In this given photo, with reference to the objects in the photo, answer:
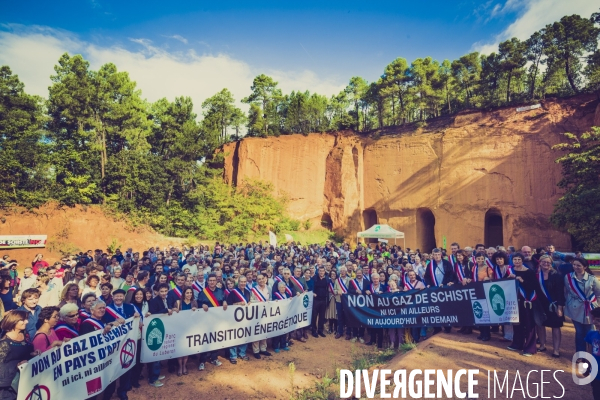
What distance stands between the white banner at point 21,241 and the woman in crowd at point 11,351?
2451 centimetres

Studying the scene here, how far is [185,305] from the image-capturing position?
646 cm

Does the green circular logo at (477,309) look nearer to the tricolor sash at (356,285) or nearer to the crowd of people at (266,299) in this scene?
the crowd of people at (266,299)

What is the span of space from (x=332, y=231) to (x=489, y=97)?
20.4 metres

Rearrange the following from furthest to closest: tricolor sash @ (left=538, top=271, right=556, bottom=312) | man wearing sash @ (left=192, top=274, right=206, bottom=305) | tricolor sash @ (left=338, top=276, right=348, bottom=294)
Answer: tricolor sash @ (left=338, top=276, right=348, bottom=294), man wearing sash @ (left=192, top=274, right=206, bottom=305), tricolor sash @ (left=538, top=271, right=556, bottom=312)

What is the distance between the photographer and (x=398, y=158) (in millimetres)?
31094

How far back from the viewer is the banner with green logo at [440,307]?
7.00 m

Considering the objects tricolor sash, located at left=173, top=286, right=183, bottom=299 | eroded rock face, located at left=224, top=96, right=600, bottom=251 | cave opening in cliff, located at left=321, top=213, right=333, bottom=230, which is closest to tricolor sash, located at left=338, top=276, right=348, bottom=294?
tricolor sash, located at left=173, top=286, right=183, bottom=299

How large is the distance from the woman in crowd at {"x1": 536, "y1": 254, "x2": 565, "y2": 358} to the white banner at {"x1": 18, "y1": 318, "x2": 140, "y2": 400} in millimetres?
7498

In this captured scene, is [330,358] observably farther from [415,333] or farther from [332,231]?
[332,231]

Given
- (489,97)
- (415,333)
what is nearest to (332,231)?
(489,97)

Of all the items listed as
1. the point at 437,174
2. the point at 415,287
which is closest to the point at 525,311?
the point at 415,287

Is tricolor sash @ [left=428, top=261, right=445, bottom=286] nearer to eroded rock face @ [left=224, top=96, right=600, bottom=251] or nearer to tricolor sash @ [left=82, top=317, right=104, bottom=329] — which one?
tricolor sash @ [left=82, top=317, right=104, bottom=329]

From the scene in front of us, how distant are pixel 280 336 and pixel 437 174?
2510 centimetres

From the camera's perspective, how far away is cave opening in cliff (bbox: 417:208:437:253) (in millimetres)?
29725
